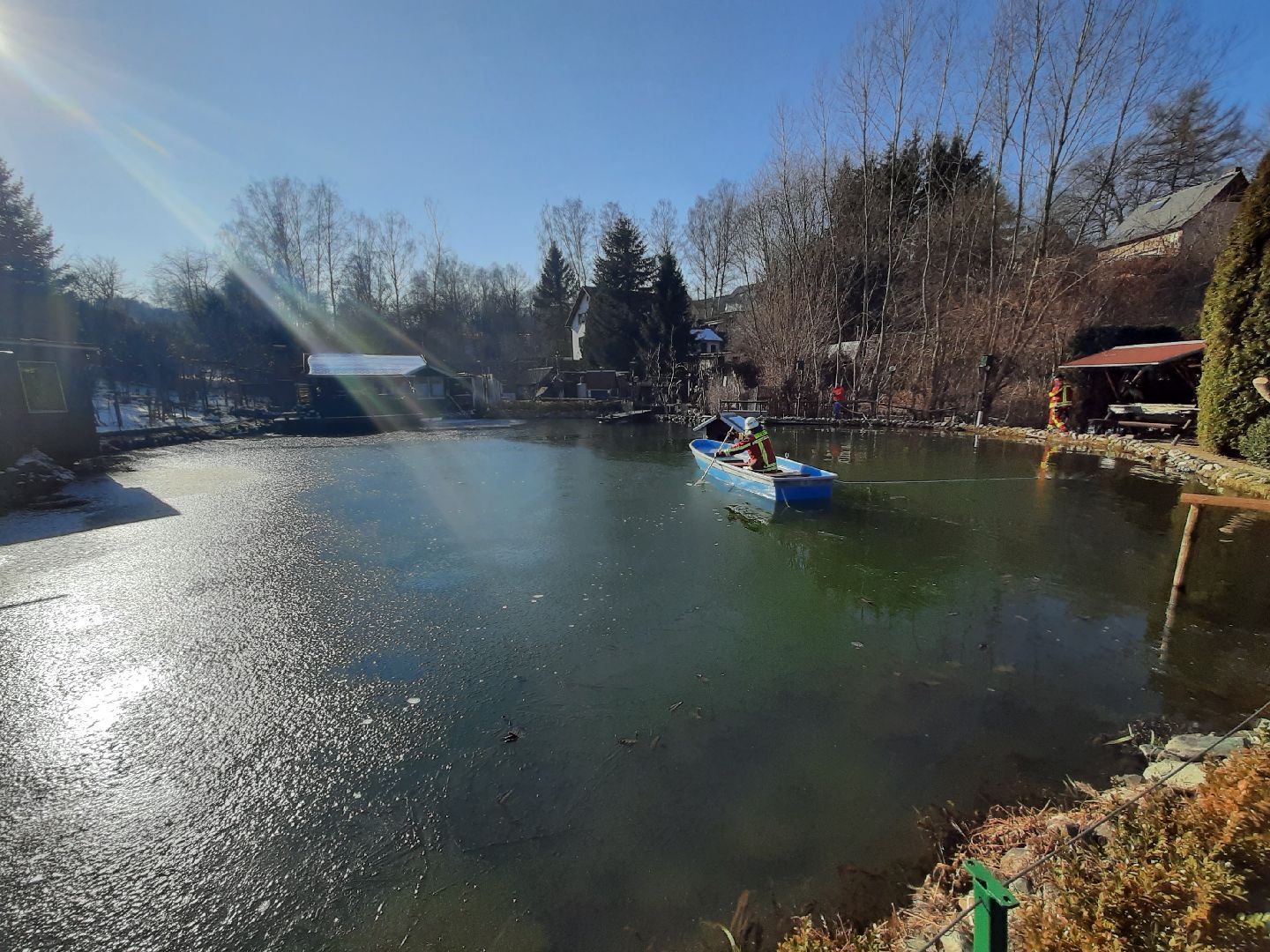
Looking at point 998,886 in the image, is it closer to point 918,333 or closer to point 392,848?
point 392,848

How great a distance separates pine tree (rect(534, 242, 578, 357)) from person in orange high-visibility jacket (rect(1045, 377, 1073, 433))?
42.3 m

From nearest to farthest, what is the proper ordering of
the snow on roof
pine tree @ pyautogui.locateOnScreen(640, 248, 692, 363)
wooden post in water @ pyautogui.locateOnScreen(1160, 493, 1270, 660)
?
1. wooden post in water @ pyautogui.locateOnScreen(1160, 493, 1270, 660)
2. the snow on roof
3. pine tree @ pyautogui.locateOnScreen(640, 248, 692, 363)

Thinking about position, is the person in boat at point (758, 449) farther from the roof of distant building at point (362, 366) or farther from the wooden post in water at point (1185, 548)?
Answer: the roof of distant building at point (362, 366)

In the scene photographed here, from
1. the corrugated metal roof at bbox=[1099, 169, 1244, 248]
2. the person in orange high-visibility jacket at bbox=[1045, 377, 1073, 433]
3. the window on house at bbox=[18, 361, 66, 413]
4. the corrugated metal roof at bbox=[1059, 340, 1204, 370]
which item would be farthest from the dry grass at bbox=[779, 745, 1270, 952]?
the corrugated metal roof at bbox=[1099, 169, 1244, 248]

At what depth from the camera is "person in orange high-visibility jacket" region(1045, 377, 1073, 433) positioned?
803 inches

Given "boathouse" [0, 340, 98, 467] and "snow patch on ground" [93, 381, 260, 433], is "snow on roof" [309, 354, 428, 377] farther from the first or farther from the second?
"boathouse" [0, 340, 98, 467]

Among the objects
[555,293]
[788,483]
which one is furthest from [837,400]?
[555,293]

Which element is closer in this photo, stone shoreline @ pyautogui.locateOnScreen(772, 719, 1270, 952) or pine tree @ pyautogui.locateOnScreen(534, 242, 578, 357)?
stone shoreline @ pyautogui.locateOnScreen(772, 719, 1270, 952)

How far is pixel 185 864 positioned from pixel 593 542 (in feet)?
22.9

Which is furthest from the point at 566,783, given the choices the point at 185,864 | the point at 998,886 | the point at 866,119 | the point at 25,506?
the point at 866,119

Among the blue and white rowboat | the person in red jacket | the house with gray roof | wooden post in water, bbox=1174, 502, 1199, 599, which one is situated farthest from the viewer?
the person in red jacket

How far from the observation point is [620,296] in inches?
1591

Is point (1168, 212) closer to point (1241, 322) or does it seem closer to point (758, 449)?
point (1241, 322)

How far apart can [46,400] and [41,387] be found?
423 millimetres
